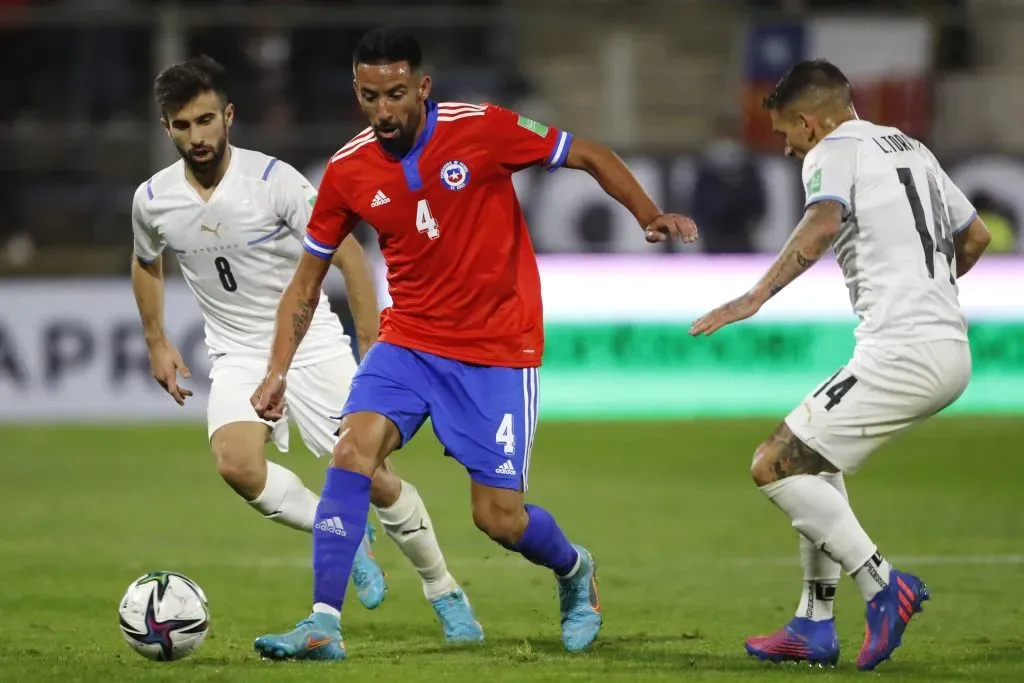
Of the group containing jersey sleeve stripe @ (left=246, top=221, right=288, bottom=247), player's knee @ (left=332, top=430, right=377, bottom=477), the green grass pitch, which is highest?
jersey sleeve stripe @ (left=246, top=221, right=288, bottom=247)

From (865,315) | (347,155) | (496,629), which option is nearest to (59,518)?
(496,629)

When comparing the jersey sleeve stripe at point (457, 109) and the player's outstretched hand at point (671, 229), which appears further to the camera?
the jersey sleeve stripe at point (457, 109)

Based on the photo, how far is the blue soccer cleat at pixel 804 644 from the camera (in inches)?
237

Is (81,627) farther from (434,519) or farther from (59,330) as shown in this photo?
(59,330)

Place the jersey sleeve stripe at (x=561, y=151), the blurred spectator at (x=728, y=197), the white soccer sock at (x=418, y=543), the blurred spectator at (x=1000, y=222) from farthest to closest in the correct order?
the blurred spectator at (x=1000, y=222) → the blurred spectator at (x=728, y=197) → the white soccer sock at (x=418, y=543) → the jersey sleeve stripe at (x=561, y=151)

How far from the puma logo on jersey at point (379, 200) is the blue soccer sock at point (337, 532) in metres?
0.96

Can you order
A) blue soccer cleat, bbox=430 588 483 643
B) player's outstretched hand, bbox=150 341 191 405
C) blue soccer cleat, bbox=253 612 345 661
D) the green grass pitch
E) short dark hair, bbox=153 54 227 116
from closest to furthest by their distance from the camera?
blue soccer cleat, bbox=253 612 345 661 < the green grass pitch < blue soccer cleat, bbox=430 588 483 643 < short dark hair, bbox=153 54 227 116 < player's outstretched hand, bbox=150 341 191 405

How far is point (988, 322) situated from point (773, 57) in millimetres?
3673

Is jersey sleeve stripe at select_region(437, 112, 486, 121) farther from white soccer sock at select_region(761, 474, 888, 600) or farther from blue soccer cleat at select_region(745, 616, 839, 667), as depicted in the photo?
blue soccer cleat at select_region(745, 616, 839, 667)

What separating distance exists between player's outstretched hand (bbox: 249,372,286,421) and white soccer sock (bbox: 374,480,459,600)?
0.89 meters

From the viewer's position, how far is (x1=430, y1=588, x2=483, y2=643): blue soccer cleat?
6.62m

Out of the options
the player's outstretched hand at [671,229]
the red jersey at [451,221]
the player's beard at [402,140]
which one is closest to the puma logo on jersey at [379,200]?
the red jersey at [451,221]

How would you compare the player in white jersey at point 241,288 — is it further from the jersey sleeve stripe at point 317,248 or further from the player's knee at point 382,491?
the jersey sleeve stripe at point 317,248

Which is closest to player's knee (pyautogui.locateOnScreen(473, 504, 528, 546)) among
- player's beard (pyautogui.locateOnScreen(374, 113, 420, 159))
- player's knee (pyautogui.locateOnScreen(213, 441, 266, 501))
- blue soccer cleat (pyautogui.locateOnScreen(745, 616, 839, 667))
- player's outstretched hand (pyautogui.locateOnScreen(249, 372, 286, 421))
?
player's outstretched hand (pyautogui.locateOnScreen(249, 372, 286, 421))
